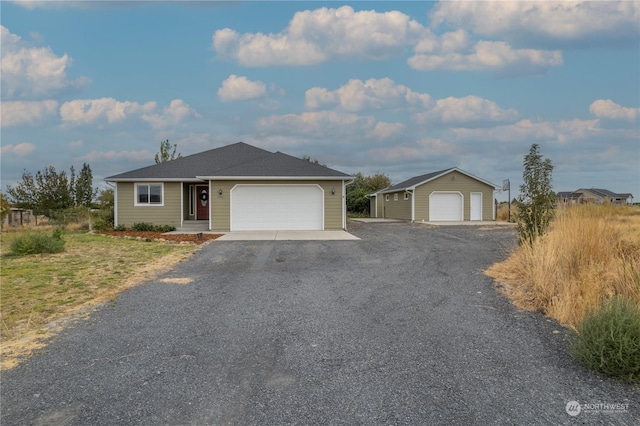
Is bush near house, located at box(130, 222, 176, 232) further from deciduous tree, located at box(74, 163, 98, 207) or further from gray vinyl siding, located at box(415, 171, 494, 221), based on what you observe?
gray vinyl siding, located at box(415, 171, 494, 221)

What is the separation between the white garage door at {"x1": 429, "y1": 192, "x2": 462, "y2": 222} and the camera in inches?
1088

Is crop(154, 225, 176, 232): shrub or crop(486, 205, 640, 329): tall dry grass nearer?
crop(486, 205, 640, 329): tall dry grass

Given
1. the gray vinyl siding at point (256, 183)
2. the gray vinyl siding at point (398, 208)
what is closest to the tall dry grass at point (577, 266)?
the gray vinyl siding at point (256, 183)

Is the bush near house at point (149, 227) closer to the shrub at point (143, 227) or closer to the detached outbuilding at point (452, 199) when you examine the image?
the shrub at point (143, 227)

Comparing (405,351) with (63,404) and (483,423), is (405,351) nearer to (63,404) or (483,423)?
(483,423)

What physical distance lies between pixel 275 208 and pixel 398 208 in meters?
15.0

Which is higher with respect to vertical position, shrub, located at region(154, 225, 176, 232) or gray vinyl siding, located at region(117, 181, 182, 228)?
gray vinyl siding, located at region(117, 181, 182, 228)

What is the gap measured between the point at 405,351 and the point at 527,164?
21.4 feet

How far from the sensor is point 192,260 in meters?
10.2

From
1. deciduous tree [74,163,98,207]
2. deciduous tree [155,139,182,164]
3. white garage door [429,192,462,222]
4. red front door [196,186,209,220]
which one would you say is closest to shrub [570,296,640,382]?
red front door [196,186,209,220]

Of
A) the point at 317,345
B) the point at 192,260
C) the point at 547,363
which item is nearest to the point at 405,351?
the point at 317,345
